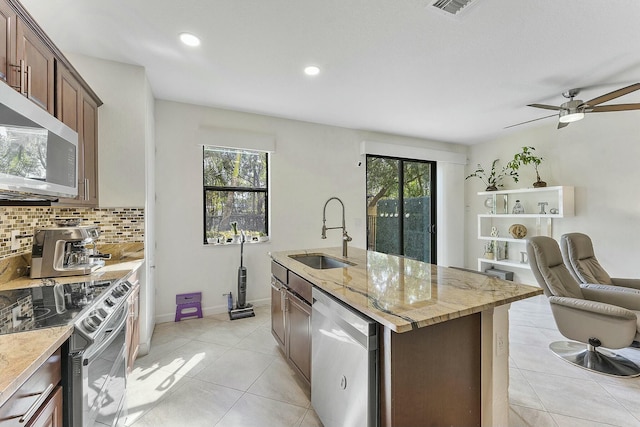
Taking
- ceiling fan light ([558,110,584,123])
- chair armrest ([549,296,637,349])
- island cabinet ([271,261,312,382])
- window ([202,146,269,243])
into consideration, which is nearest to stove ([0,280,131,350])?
island cabinet ([271,261,312,382])

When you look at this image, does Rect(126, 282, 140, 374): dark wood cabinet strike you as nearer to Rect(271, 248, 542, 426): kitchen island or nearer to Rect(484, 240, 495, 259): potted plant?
Rect(271, 248, 542, 426): kitchen island

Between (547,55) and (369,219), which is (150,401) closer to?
(369,219)

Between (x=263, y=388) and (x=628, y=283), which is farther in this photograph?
(x=628, y=283)

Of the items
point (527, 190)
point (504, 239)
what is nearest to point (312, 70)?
point (527, 190)

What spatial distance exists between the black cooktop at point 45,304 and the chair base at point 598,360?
11.6ft

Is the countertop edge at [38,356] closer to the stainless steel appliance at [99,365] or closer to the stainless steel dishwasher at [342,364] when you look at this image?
the stainless steel appliance at [99,365]

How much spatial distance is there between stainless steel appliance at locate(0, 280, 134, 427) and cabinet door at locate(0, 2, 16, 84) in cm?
110

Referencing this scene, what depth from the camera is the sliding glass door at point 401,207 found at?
4.83 meters

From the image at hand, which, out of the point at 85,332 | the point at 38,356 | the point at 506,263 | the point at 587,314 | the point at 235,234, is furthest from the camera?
the point at 506,263

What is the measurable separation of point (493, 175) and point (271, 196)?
13.1 ft

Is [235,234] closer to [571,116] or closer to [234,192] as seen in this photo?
[234,192]

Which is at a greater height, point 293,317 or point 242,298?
point 293,317

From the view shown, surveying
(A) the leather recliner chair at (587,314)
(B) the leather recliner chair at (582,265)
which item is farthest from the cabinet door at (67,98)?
(B) the leather recliner chair at (582,265)

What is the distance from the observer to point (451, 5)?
71.1 inches
